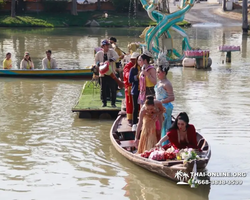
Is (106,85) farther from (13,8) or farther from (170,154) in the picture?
(13,8)

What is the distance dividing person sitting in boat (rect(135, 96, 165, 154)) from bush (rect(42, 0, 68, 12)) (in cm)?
4933

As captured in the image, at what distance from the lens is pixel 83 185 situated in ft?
34.4

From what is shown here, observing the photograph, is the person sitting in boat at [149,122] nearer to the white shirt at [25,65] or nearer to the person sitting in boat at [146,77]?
the person sitting in boat at [146,77]

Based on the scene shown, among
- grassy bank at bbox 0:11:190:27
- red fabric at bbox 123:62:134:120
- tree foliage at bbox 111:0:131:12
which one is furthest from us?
tree foliage at bbox 111:0:131:12

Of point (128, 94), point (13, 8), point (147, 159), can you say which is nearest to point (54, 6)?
point (13, 8)

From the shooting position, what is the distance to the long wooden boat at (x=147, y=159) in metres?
9.46

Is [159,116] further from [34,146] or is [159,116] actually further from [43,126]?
[43,126]

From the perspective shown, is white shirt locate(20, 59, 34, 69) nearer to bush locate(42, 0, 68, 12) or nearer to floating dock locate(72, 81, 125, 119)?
floating dock locate(72, 81, 125, 119)

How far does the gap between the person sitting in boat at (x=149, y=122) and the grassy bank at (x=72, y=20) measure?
4092cm

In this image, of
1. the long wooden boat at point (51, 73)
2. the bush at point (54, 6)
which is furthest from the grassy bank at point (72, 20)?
the long wooden boat at point (51, 73)

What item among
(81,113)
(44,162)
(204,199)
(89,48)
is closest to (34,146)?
(44,162)

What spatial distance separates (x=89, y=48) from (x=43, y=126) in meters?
19.9

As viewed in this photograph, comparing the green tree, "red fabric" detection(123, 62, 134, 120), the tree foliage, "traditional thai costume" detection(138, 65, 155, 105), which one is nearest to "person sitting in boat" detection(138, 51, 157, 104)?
"traditional thai costume" detection(138, 65, 155, 105)

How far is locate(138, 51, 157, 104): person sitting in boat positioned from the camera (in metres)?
12.2
